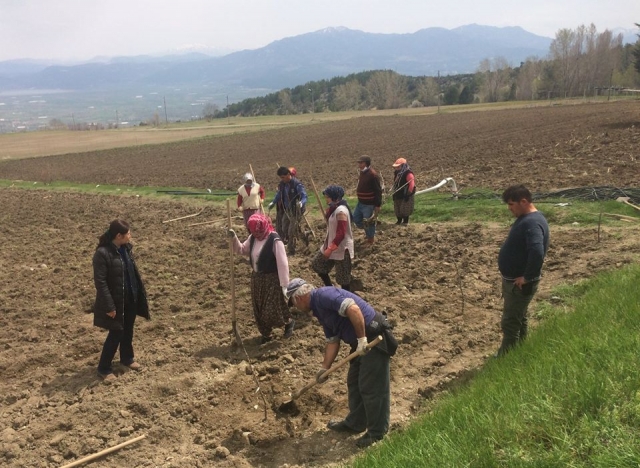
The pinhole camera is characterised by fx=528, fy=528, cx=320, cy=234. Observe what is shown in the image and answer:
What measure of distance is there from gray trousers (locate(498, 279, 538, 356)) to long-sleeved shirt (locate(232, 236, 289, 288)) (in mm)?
2389

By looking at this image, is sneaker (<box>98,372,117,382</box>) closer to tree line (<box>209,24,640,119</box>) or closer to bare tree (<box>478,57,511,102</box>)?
tree line (<box>209,24,640,119</box>)

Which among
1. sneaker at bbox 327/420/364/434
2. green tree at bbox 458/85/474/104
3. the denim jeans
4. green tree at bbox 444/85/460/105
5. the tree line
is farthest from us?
green tree at bbox 444/85/460/105

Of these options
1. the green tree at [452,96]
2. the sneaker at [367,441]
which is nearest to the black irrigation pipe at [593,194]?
the sneaker at [367,441]

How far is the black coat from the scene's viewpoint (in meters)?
5.70

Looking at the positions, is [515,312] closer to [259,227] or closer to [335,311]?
[335,311]

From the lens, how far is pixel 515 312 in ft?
17.5

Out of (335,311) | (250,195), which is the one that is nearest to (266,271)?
(335,311)

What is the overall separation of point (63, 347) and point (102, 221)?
8.52 meters

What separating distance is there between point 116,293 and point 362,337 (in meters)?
3.00

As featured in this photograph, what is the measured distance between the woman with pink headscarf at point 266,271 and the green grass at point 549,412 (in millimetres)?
2481

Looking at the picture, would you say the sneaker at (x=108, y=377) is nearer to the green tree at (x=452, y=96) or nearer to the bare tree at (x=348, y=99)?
the green tree at (x=452, y=96)

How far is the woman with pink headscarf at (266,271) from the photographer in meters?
6.19

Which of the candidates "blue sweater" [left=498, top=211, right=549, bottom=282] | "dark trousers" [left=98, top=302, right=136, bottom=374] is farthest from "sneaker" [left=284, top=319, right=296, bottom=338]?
"blue sweater" [left=498, top=211, right=549, bottom=282]

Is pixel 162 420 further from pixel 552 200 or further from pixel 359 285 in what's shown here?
pixel 552 200
